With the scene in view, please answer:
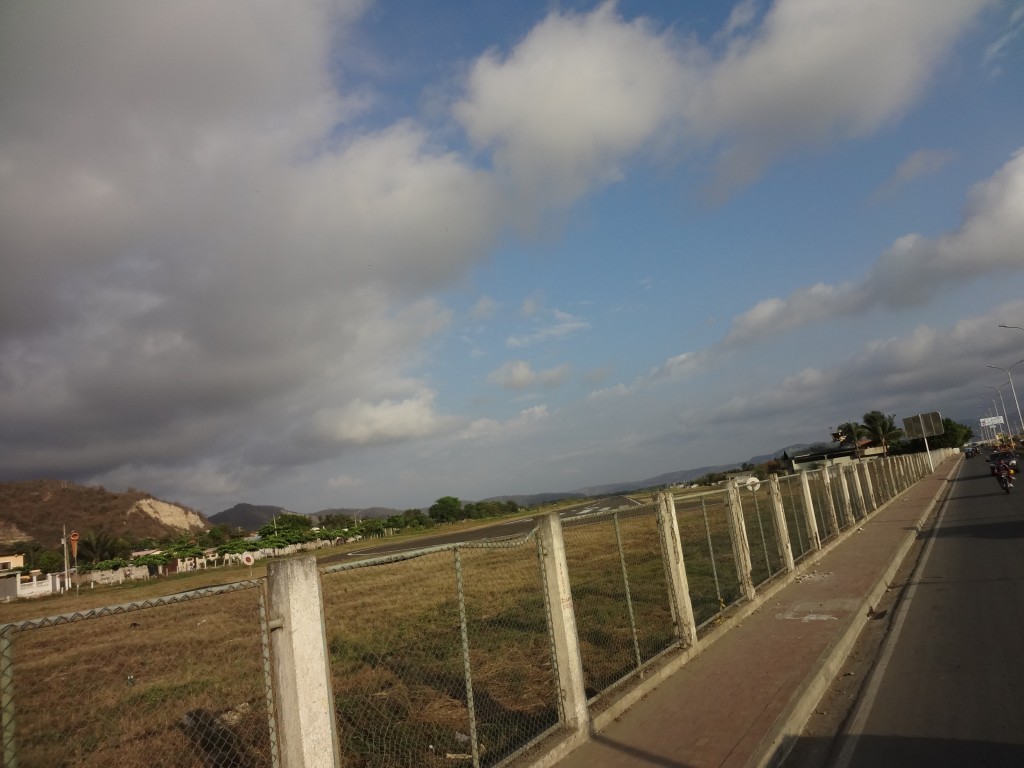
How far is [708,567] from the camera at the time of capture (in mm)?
15406

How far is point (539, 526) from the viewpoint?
19.7 ft

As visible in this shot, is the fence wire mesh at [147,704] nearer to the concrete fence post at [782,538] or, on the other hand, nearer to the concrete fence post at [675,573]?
the concrete fence post at [675,573]

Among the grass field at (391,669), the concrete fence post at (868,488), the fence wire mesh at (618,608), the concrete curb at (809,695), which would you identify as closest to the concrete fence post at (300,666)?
the grass field at (391,669)

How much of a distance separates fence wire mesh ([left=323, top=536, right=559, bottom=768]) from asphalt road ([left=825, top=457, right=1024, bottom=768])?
8.94ft

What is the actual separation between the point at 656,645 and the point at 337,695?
4039mm

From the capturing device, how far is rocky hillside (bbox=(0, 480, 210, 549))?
118 metres

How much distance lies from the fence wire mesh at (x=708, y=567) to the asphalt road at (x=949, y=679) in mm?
2441

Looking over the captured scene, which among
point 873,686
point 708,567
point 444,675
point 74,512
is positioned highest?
point 74,512

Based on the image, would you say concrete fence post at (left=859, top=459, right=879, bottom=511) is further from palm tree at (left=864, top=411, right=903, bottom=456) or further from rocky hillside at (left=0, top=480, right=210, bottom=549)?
rocky hillside at (left=0, top=480, right=210, bottom=549)

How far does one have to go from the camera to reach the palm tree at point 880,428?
85.8 m

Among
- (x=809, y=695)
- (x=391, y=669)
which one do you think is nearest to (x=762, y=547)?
(x=391, y=669)

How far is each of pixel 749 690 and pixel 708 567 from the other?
30.8ft

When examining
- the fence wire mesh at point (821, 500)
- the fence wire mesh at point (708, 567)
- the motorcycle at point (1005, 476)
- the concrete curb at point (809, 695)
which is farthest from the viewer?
the motorcycle at point (1005, 476)

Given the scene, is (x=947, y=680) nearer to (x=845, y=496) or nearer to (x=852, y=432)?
(x=845, y=496)
